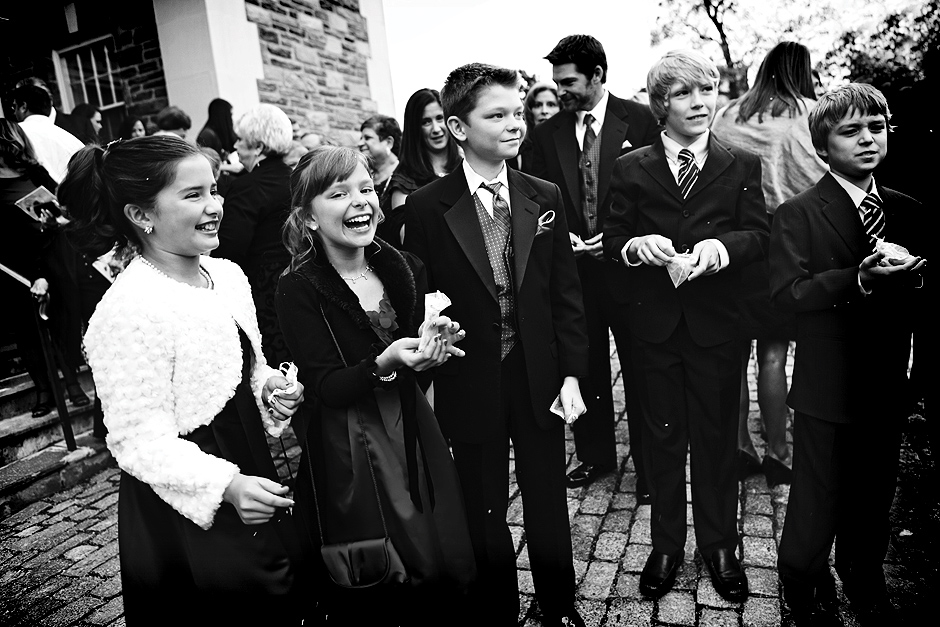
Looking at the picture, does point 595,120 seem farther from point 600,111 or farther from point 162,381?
point 162,381

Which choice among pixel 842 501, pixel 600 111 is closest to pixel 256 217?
pixel 600 111

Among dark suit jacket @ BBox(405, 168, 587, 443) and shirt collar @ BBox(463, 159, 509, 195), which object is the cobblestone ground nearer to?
dark suit jacket @ BBox(405, 168, 587, 443)

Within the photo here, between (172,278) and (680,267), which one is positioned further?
(680,267)

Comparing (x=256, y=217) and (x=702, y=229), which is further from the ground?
(x=256, y=217)

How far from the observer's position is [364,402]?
217 centimetres

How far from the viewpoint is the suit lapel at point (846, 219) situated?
7.78ft

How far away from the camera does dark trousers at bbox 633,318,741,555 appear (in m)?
2.80

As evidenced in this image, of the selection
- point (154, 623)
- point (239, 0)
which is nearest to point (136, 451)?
point (154, 623)

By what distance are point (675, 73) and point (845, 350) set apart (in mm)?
1291

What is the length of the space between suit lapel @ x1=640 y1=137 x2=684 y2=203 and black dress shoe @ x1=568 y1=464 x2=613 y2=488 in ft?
6.23

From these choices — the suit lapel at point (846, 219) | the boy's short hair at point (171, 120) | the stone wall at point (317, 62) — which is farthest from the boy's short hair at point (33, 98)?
the suit lapel at point (846, 219)

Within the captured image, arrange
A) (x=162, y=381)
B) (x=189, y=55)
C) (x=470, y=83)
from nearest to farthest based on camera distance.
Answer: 1. (x=162, y=381)
2. (x=470, y=83)
3. (x=189, y=55)

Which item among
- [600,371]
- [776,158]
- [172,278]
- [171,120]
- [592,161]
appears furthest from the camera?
[171,120]

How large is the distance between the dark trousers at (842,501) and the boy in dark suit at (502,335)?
2.82 ft
